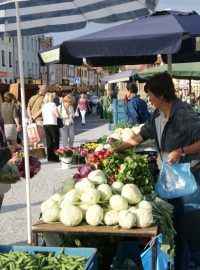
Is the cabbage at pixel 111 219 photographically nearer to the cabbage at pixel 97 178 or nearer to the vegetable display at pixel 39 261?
the vegetable display at pixel 39 261

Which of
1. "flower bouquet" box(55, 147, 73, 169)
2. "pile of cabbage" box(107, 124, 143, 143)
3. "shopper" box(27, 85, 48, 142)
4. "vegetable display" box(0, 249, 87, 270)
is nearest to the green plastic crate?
"vegetable display" box(0, 249, 87, 270)

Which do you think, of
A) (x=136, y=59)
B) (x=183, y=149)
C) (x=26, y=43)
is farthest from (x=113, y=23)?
(x=26, y=43)

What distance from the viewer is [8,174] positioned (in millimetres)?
4195

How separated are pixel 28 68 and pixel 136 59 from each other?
65854 millimetres

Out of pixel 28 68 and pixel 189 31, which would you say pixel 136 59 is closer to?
pixel 189 31

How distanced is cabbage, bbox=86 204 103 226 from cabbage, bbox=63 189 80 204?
0.78ft

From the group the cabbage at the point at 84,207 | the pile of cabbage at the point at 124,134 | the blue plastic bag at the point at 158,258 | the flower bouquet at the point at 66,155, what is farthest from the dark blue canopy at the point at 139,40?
the flower bouquet at the point at 66,155

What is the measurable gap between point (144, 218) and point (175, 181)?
2.34 ft

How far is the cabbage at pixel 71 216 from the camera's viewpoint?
3367mm

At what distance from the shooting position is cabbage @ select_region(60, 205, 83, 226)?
3367 millimetres

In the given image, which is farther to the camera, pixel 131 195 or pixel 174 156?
pixel 174 156

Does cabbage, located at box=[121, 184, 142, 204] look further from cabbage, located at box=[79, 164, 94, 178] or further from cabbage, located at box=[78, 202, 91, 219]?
cabbage, located at box=[79, 164, 94, 178]

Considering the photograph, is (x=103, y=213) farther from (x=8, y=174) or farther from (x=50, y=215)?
(x=8, y=174)

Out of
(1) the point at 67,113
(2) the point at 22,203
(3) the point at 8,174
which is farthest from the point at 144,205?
(1) the point at 67,113
